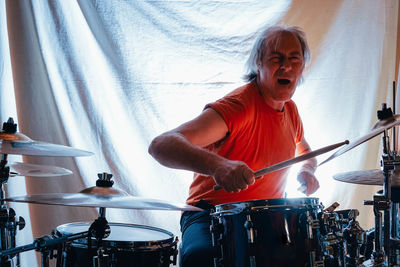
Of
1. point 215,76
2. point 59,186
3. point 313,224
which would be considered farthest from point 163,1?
point 313,224

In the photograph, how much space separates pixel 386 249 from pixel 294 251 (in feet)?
1.88

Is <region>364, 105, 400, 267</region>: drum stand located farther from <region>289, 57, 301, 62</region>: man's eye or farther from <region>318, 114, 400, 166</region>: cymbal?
<region>289, 57, 301, 62</region>: man's eye

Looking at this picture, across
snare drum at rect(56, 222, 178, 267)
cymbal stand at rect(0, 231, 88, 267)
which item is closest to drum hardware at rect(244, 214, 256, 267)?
snare drum at rect(56, 222, 178, 267)

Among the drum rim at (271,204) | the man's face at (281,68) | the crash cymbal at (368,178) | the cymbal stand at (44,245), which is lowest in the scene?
the cymbal stand at (44,245)

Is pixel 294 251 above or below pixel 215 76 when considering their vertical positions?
below

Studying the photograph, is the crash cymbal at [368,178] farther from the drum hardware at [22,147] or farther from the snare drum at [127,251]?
the drum hardware at [22,147]

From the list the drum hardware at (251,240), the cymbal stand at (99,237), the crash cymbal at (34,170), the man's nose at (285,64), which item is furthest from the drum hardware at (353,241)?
the crash cymbal at (34,170)

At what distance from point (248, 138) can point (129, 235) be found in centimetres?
59

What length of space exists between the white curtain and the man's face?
50cm

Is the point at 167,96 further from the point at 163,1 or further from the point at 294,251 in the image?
the point at 294,251

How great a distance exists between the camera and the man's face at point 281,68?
1.97 metres

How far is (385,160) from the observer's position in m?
1.64

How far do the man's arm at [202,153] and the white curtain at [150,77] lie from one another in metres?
0.80

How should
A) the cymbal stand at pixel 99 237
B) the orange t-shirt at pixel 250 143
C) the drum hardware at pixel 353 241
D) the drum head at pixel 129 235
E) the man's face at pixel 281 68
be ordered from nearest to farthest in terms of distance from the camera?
the cymbal stand at pixel 99 237
the drum head at pixel 129 235
the drum hardware at pixel 353 241
the orange t-shirt at pixel 250 143
the man's face at pixel 281 68
